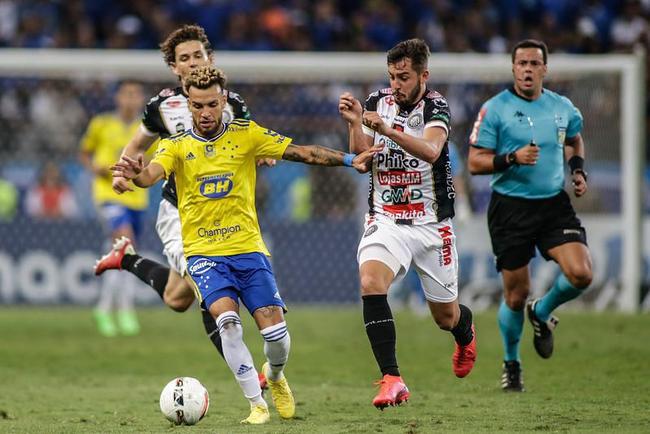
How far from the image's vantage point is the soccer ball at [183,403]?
7199mm

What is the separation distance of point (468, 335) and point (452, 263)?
1.99 feet

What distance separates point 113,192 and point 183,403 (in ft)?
21.4

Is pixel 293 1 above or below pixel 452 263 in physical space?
above

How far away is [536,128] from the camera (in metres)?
9.06

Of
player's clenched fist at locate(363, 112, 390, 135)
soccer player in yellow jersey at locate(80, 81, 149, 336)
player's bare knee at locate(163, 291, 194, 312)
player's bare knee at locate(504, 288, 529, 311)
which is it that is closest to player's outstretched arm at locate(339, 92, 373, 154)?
player's clenched fist at locate(363, 112, 390, 135)

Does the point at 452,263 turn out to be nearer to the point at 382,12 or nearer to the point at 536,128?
the point at 536,128

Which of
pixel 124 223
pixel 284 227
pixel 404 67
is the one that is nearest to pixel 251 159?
pixel 404 67

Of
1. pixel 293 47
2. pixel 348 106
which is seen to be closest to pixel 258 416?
pixel 348 106

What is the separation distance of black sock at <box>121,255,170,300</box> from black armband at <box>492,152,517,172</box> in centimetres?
274

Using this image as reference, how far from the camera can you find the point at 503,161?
340 inches

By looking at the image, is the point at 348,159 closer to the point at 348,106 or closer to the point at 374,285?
the point at 348,106

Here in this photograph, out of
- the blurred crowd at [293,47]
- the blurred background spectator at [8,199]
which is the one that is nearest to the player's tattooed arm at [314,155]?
the blurred crowd at [293,47]

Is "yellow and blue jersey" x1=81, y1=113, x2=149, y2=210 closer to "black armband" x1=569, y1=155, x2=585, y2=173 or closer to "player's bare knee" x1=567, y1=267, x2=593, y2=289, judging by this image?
"black armband" x1=569, y1=155, x2=585, y2=173

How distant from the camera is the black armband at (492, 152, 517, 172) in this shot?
848 centimetres
